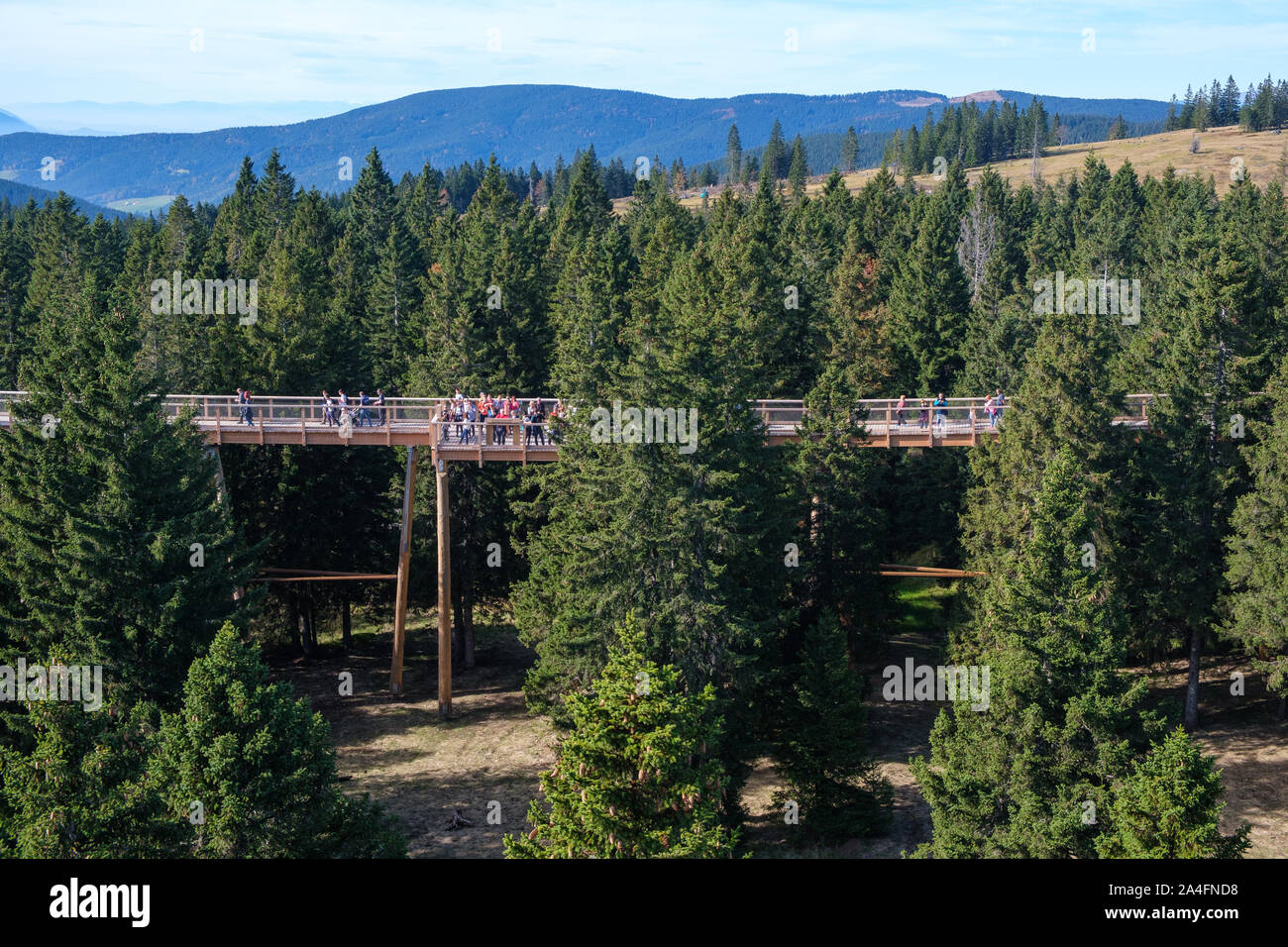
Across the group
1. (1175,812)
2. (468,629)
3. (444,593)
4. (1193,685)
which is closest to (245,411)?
(444,593)

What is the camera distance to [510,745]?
4159 cm

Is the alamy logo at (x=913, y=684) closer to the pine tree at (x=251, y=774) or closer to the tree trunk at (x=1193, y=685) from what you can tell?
the tree trunk at (x=1193, y=685)

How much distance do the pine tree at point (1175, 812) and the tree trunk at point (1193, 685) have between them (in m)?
20.0

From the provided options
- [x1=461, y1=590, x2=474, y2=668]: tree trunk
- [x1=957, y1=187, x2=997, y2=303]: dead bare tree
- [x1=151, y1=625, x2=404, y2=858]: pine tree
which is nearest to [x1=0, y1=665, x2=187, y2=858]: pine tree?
[x1=151, y1=625, x2=404, y2=858]: pine tree

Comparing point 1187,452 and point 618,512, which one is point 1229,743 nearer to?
point 1187,452

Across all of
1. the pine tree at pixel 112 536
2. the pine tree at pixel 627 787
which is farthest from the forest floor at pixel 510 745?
the pine tree at pixel 627 787

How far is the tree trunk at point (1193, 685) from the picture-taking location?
4103 centimetres

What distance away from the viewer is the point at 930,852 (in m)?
27.8

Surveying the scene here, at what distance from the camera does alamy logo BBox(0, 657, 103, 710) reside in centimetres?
2458

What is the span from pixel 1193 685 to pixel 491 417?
26.5 m

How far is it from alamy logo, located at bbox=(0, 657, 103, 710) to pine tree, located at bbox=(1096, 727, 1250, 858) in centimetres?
2014
